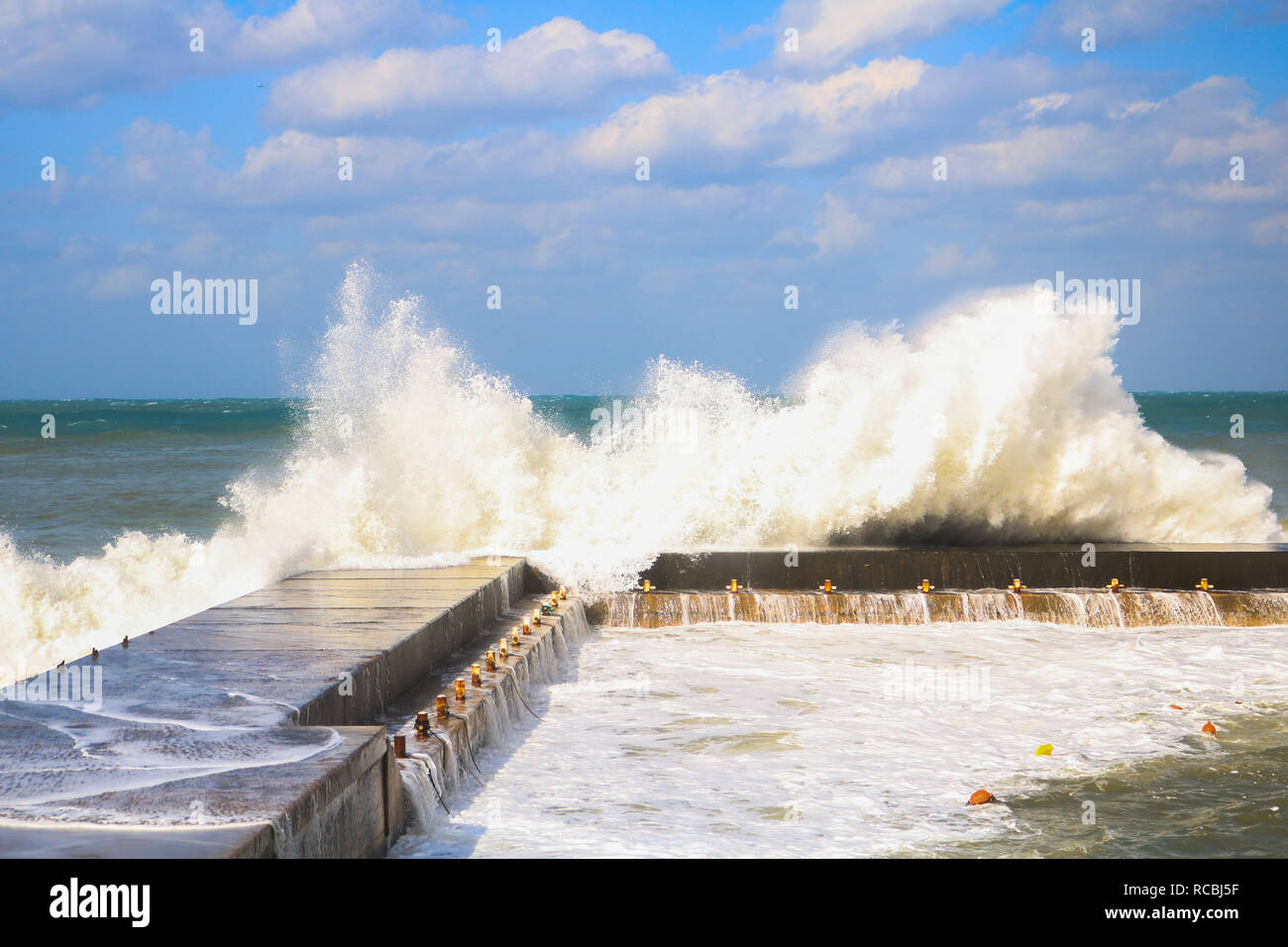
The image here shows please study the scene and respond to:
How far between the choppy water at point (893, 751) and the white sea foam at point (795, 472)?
253 cm

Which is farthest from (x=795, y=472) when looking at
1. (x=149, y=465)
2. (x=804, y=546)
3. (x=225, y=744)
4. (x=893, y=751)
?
(x=149, y=465)

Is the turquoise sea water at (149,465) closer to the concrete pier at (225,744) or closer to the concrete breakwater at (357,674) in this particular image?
the concrete breakwater at (357,674)

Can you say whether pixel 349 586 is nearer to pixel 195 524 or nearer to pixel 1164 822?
pixel 1164 822

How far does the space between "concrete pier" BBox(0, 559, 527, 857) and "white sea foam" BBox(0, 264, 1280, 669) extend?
4.43 meters

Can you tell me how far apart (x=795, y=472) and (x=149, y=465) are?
2217cm

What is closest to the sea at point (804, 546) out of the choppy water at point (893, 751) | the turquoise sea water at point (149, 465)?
the choppy water at point (893, 751)

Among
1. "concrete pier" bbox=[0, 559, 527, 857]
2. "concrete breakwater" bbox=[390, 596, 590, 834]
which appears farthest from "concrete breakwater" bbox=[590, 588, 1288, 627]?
"concrete pier" bbox=[0, 559, 527, 857]

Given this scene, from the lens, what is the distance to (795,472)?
12.0 m

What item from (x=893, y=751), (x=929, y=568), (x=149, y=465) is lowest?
(x=893, y=751)

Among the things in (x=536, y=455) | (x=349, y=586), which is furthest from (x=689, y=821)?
(x=536, y=455)

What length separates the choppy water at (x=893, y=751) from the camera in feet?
16.0

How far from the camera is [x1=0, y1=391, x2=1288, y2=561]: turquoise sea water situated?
1806cm

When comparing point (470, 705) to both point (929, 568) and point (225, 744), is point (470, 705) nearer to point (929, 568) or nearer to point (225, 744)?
point (225, 744)
